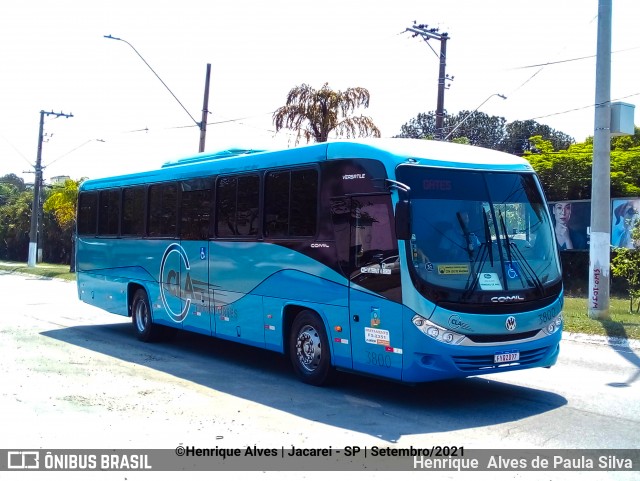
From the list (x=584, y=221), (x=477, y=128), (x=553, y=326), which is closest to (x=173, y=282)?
(x=553, y=326)

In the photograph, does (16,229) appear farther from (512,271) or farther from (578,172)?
(512,271)

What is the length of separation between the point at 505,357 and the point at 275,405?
2.72 metres

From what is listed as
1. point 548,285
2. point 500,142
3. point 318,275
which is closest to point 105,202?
point 318,275

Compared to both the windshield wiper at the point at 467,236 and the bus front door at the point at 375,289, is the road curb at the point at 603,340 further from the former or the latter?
the bus front door at the point at 375,289

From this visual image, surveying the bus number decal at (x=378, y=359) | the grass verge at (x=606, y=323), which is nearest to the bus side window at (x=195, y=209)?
the bus number decal at (x=378, y=359)

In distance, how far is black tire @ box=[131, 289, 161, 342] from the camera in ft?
45.8

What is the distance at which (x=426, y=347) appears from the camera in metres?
8.09

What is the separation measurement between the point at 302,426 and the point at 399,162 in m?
3.15

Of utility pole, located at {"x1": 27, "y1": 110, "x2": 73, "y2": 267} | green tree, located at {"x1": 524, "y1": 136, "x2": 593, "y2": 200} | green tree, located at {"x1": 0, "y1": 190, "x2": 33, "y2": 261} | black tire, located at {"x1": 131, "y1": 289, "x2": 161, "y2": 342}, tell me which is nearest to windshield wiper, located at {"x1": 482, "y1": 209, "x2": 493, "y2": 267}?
black tire, located at {"x1": 131, "y1": 289, "x2": 161, "y2": 342}

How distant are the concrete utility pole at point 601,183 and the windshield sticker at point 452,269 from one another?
9.05 m

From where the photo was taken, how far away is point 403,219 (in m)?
8.02

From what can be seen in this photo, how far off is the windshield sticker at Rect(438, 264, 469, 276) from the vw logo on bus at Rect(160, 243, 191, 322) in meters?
5.60
